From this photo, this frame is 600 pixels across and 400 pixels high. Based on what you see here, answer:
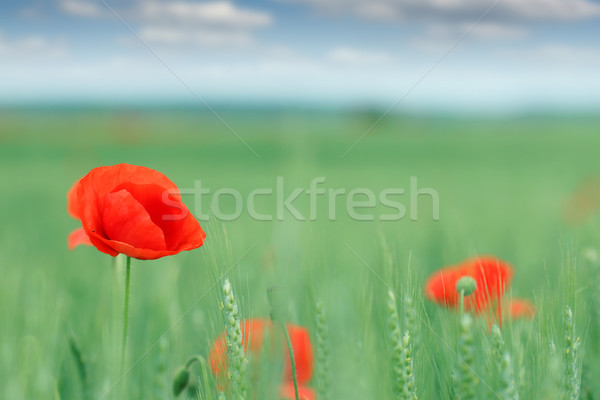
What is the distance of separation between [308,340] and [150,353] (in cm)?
23

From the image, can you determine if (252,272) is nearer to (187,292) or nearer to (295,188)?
(187,292)

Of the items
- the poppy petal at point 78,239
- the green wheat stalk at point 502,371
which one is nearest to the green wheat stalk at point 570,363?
the green wheat stalk at point 502,371

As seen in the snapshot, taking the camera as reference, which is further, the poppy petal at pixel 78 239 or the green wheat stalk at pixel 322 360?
the poppy petal at pixel 78 239

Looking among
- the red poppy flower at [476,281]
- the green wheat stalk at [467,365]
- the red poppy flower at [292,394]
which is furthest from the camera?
the red poppy flower at [476,281]

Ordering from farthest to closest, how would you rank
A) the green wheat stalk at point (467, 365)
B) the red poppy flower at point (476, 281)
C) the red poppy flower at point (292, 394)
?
1. the red poppy flower at point (476, 281)
2. the red poppy flower at point (292, 394)
3. the green wheat stalk at point (467, 365)

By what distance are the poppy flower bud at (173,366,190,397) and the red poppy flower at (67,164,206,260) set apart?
0.13 meters

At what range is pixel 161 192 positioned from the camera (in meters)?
0.60

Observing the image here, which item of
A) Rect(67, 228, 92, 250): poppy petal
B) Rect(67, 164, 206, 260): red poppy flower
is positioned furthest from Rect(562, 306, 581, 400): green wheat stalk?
Rect(67, 228, 92, 250): poppy petal

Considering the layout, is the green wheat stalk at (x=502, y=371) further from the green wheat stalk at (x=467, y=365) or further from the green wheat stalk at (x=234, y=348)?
the green wheat stalk at (x=234, y=348)

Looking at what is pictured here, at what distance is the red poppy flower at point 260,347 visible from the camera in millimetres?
533

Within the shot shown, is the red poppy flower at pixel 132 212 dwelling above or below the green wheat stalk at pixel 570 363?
above

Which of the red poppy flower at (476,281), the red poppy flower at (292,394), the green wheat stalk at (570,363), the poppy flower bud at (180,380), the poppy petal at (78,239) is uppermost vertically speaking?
the poppy petal at (78,239)

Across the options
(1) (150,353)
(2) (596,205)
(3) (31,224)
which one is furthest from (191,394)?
(3) (31,224)

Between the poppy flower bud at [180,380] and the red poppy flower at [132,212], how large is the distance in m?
0.13
